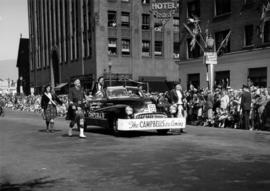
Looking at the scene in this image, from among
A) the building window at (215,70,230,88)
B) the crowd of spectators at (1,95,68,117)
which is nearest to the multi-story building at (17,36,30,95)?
the crowd of spectators at (1,95,68,117)

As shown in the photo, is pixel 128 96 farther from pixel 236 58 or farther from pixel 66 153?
pixel 236 58

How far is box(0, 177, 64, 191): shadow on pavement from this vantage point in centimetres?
674

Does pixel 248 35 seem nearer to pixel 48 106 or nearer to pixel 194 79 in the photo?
pixel 194 79

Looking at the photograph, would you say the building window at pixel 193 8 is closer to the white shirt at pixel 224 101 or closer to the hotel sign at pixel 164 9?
the hotel sign at pixel 164 9

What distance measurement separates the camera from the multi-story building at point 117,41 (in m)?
48.3

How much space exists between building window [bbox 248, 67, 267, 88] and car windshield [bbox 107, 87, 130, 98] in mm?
15580

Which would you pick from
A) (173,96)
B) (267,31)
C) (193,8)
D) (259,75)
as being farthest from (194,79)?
(173,96)

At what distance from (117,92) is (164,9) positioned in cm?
1300

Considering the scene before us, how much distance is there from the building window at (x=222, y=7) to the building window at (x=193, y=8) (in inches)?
89.0

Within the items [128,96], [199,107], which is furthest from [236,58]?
[128,96]

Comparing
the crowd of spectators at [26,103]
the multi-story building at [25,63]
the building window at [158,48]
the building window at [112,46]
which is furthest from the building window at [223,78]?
the multi-story building at [25,63]

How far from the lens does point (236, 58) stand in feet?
103

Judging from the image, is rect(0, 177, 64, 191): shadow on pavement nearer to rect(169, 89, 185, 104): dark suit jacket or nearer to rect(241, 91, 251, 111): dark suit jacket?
rect(169, 89, 185, 104): dark suit jacket

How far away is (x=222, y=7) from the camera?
33281 millimetres
